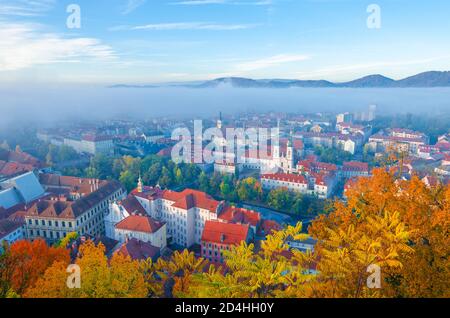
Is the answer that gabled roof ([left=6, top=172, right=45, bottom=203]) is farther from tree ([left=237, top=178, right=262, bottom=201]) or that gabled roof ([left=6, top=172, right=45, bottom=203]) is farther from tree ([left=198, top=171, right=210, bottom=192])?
tree ([left=237, top=178, right=262, bottom=201])

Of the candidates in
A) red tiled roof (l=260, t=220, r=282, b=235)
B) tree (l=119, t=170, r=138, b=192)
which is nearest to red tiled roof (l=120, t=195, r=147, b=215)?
red tiled roof (l=260, t=220, r=282, b=235)

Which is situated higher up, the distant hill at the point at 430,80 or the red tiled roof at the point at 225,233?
Answer: the distant hill at the point at 430,80

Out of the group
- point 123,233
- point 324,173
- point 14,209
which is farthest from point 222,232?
point 324,173

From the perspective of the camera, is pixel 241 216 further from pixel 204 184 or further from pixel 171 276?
pixel 204 184

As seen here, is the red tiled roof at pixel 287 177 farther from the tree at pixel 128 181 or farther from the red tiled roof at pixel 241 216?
the tree at pixel 128 181

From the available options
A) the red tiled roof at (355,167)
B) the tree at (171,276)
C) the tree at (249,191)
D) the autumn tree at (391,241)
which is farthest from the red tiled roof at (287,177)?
the autumn tree at (391,241)

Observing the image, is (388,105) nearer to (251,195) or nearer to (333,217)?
(251,195)
